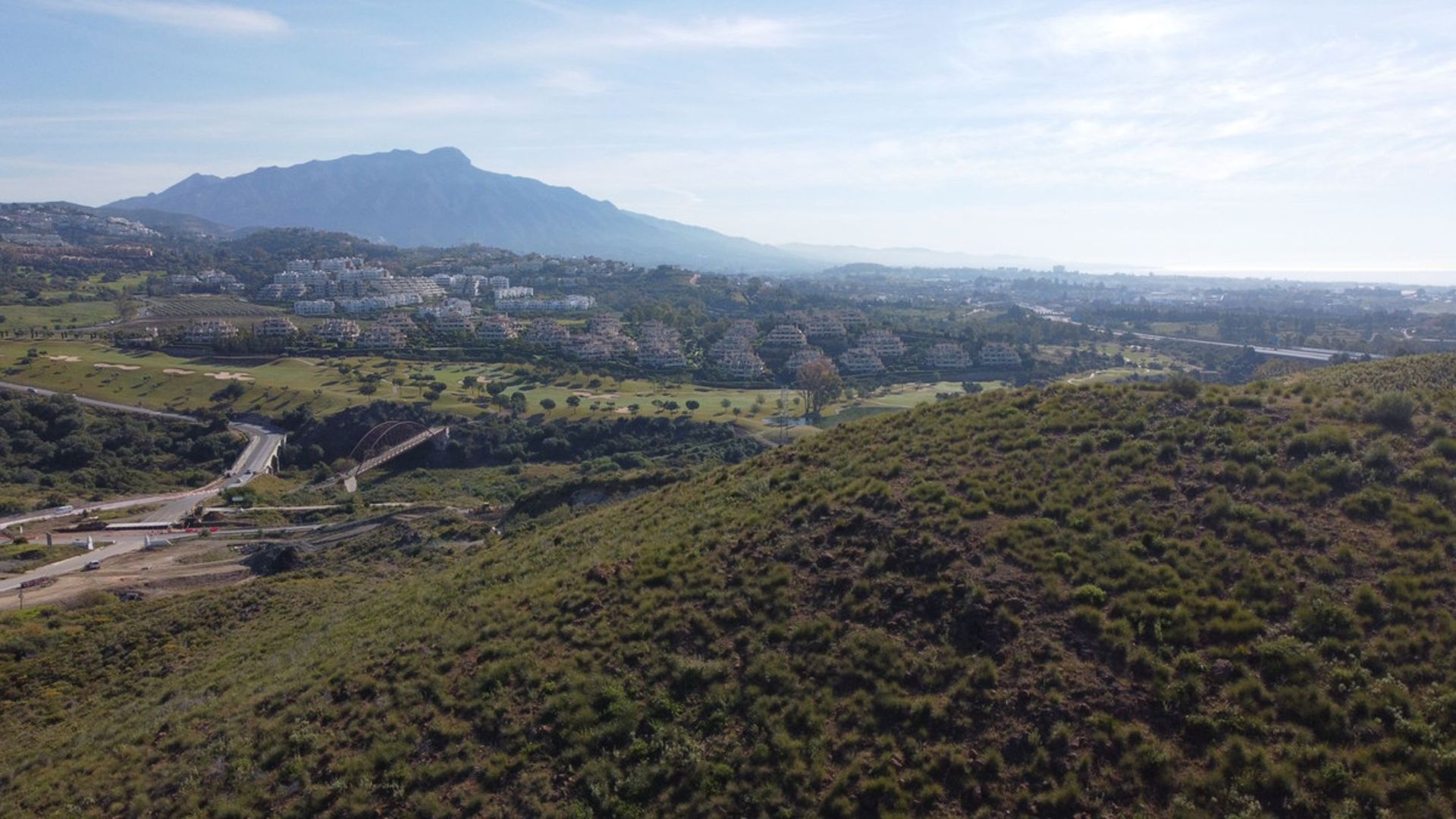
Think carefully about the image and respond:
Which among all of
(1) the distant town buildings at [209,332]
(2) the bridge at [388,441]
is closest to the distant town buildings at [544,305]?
(1) the distant town buildings at [209,332]

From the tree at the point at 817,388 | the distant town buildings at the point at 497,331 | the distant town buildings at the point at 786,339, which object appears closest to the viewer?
the tree at the point at 817,388

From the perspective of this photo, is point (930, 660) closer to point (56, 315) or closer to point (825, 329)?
point (825, 329)

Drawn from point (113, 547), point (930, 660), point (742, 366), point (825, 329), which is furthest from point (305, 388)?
Answer: point (930, 660)

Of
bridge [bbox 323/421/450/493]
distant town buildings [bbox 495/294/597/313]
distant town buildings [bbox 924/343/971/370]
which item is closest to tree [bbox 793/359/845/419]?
distant town buildings [bbox 924/343/971/370]

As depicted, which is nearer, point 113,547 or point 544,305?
point 113,547

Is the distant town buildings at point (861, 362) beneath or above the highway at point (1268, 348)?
beneath

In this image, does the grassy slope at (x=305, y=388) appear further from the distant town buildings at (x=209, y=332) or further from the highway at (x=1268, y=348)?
the highway at (x=1268, y=348)

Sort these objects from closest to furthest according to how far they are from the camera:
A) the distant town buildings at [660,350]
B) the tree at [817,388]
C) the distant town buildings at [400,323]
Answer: the tree at [817,388]
the distant town buildings at [660,350]
the distant town buildings at [400,323]
